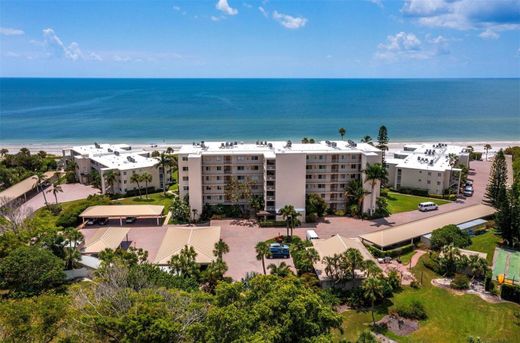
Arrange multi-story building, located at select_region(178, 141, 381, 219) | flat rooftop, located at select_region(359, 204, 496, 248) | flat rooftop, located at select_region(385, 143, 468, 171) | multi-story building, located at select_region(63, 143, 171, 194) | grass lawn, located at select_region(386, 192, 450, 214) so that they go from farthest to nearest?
flat rooftop, located at select_region(385, 143, 468, 171) → multi-story building, located at select_region(63, 143, 171, 194) → grass lawn, located at select_region(386, 192, 450, 214) → multi-story building, located at select_region(178, 141, 381, 219) → flat rooftop, located at select_region(359, 204, 496, 248)

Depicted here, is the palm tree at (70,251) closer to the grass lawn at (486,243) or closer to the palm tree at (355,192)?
the palm tree at (355,192)

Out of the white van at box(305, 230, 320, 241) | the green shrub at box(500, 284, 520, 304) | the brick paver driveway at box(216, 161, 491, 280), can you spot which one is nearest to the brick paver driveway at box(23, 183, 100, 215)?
the brick paver driveway at box(216, 161, 491, 280)

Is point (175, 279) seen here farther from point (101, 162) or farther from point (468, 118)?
point (468, 118)

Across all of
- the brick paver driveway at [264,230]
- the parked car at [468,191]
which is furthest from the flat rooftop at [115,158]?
the parked car at [468,191]

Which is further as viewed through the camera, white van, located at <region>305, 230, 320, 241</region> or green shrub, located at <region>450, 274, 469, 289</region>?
white van, located at <region>305, 230, 320, 241</region>

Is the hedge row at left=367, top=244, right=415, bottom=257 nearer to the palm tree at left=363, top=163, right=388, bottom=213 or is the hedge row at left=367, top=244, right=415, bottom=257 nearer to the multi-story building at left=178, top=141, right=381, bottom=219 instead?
the palm tree at left=363, top=163, right=388, bottom=213

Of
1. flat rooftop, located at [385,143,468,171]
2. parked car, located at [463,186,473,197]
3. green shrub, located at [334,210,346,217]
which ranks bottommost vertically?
green shrub, located at [334,210,346,217]

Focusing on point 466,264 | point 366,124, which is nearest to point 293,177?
point 466,264
